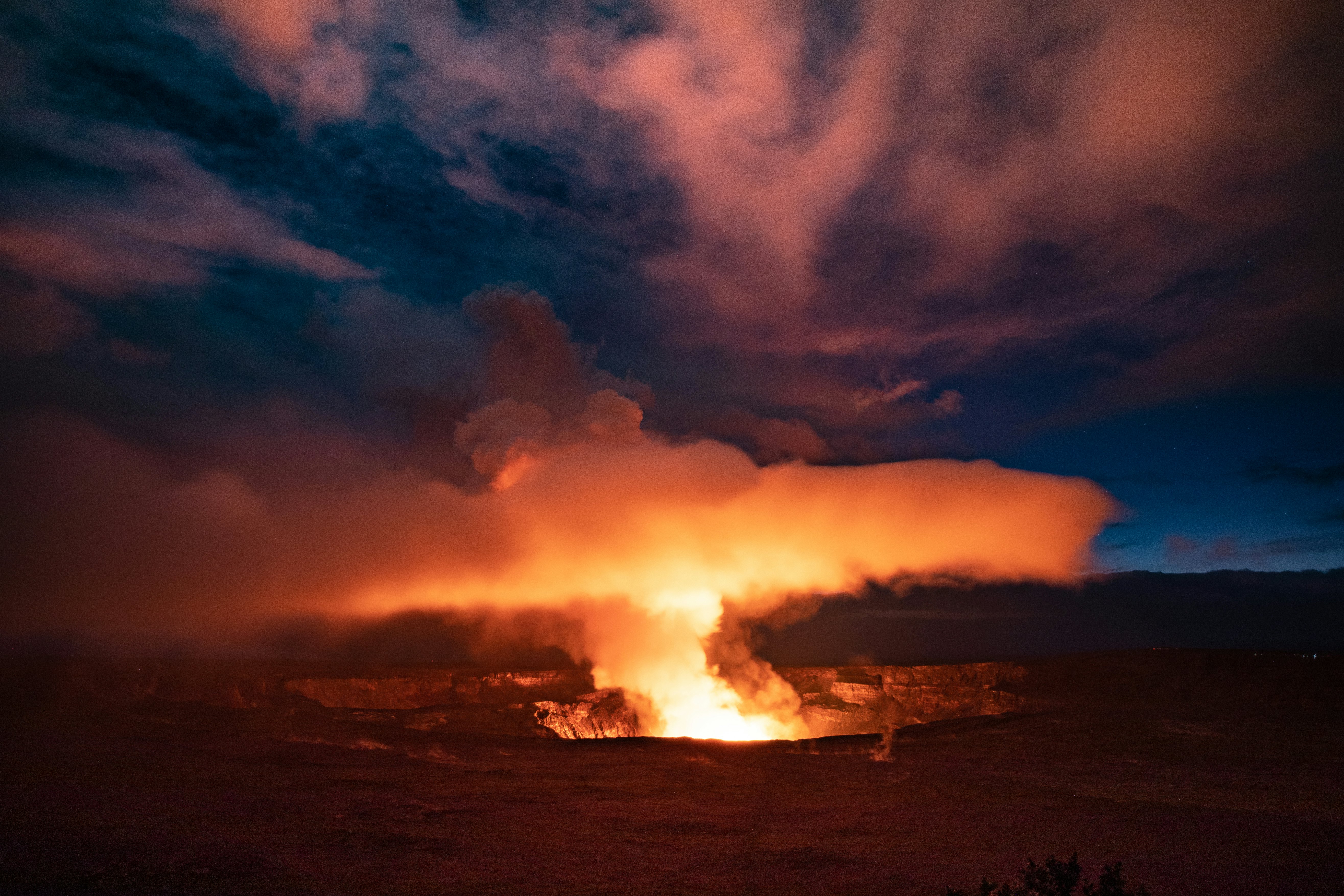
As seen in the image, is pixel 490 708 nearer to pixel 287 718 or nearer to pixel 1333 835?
pixel 287 718

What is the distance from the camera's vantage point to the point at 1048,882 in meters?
9.22

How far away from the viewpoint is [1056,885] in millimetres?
9117

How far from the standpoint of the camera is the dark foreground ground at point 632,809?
36.3 ft

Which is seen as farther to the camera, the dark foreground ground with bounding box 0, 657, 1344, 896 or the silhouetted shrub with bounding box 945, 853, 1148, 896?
the dark foreground ground with bounding box 0, 657, 1344, 896

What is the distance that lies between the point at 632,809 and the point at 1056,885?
8546 mm

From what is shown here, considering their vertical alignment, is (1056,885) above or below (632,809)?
above

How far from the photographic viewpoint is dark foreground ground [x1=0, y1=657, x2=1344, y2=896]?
11.1 m

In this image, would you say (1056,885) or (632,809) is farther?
(632,809)

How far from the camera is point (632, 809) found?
14930mm

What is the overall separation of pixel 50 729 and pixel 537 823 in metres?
15.4

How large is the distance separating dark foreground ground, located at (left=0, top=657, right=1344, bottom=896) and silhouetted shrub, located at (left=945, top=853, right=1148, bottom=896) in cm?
232

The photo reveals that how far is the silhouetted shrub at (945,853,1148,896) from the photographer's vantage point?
28.4 feet

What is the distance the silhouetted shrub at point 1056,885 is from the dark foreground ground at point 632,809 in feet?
7.60

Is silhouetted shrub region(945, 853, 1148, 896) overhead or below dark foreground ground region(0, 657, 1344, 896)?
overhead
